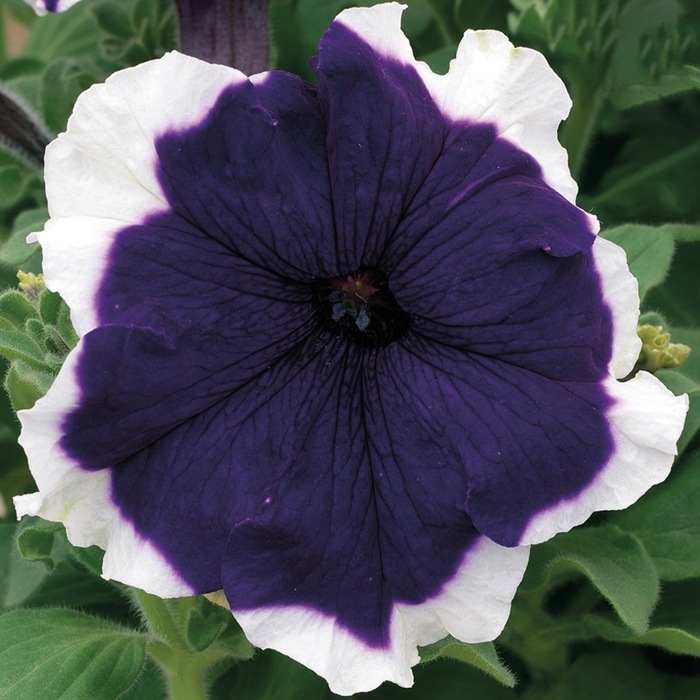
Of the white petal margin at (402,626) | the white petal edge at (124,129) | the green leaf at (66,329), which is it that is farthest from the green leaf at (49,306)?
the white petal margin at (402,626)

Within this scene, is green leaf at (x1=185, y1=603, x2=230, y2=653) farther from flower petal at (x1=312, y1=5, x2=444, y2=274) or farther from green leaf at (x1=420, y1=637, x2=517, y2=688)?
flower petal at (x1=312, y1=5, x2=444, y2=274)

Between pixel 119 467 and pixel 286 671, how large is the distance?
1.16 ft

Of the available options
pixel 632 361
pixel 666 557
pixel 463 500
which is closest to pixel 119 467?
pixel 463 500

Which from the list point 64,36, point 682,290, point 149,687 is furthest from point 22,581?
point 64,36

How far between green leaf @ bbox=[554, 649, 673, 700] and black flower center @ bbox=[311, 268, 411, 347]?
42cm

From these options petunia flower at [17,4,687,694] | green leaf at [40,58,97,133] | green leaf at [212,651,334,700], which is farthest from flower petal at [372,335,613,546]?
green leaf at [40,58,97,133]

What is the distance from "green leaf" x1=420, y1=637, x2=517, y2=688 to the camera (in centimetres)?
61

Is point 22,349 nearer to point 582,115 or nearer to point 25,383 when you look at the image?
point 25,383

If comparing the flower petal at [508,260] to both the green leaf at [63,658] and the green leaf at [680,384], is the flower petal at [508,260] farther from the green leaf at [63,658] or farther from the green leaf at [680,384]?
the green leaf at [63,658]

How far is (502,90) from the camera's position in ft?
1.92

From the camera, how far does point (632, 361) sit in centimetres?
59

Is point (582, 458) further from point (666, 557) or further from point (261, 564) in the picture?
point (666, 557)

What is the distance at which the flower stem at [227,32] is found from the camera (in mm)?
967

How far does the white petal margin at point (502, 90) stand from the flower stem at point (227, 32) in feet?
1.35
